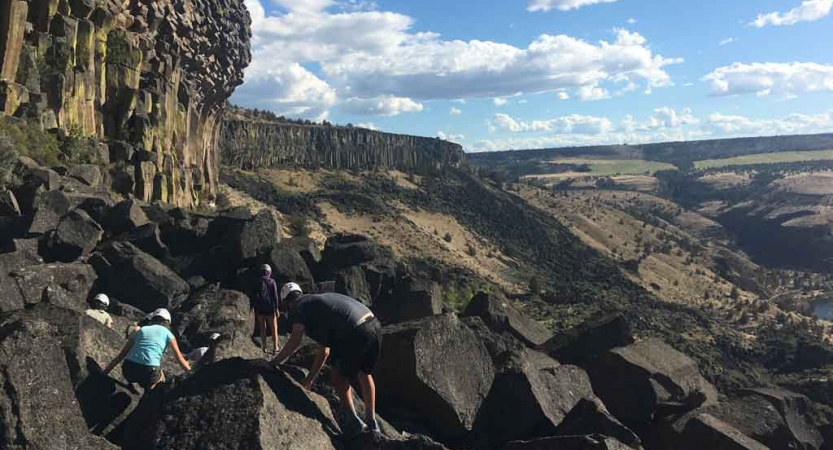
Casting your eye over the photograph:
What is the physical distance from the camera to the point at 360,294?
1777cm

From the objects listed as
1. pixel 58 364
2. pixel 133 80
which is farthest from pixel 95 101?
pixel 58 364

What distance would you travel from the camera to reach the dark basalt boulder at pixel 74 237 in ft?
51.7

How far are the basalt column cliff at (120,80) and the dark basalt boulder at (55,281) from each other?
14760mm

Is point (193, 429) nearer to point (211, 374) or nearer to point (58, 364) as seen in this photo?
point (211, 374)

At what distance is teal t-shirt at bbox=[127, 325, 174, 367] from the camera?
7750mm

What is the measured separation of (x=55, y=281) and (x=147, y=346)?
5.97m

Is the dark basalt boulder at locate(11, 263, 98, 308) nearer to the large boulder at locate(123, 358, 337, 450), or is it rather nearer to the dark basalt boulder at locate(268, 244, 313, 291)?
the dark basalt boulder at locate(268, 244, 313, 291)

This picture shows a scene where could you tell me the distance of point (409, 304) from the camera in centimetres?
1738

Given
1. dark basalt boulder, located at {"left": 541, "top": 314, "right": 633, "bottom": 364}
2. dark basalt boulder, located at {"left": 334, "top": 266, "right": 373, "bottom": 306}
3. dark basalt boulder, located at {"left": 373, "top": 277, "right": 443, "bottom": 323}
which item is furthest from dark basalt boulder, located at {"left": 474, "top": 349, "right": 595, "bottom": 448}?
dark basalt boulder, located at {"left": 334, "top": 266, "right": 373, "bottom": 306}

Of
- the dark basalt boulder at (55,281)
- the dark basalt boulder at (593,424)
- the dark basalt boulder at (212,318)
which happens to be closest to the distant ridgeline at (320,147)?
the dark basalt boulder at (55,281)

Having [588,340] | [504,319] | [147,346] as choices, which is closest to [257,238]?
A: [504,319]

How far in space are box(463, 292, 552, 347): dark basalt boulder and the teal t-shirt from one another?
9.06 metres

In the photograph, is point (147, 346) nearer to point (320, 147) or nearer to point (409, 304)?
point (409, 304)

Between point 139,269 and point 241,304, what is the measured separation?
3432mm
